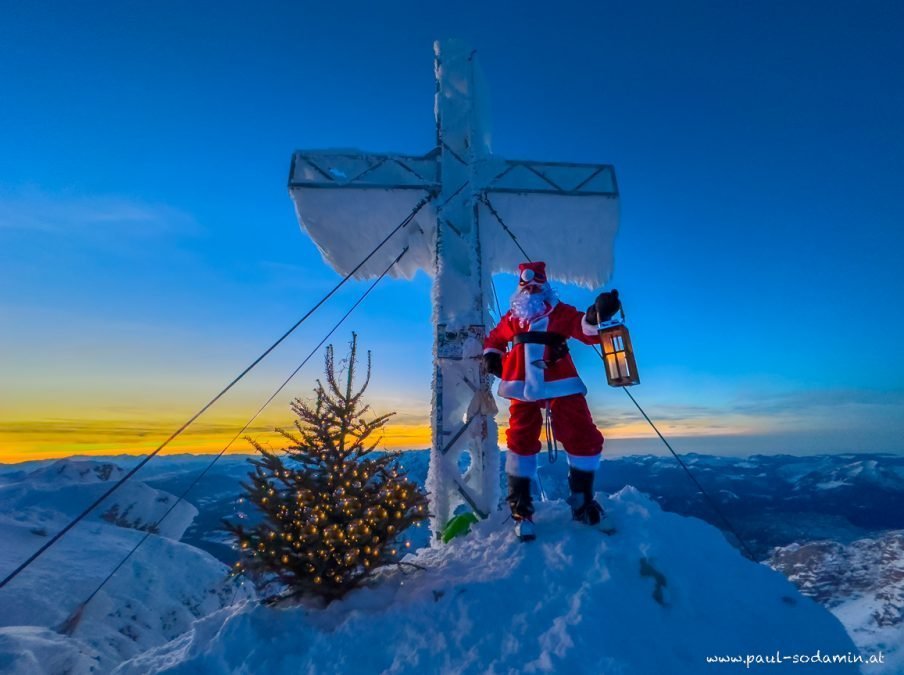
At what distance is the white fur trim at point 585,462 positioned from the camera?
322 cm

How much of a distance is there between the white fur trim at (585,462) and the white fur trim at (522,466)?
32cm

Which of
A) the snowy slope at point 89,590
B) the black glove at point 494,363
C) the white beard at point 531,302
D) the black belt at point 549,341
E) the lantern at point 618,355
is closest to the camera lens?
the lantern at point 618,355

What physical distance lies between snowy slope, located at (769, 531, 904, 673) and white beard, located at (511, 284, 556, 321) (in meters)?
3.11

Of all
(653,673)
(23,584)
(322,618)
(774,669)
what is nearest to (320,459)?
(322,618)

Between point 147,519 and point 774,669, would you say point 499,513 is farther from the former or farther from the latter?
point 147,519

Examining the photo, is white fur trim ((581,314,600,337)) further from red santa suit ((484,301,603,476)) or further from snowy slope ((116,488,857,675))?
snowy slope ((116,488,857,675))

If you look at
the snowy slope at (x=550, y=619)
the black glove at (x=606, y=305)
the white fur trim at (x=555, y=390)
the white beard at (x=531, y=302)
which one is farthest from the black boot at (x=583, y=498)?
the white beard at (x=531, y=302)

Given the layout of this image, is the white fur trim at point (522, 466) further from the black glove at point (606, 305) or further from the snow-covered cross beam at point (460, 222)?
the black glove at point (606, 305)

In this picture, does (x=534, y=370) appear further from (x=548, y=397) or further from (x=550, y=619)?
(x=550, y=619)

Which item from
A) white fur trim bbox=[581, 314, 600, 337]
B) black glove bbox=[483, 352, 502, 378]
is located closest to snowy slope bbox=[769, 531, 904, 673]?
white fur trim bbox=[581, 314, 600, 337]

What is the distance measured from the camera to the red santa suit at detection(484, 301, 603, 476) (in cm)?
328

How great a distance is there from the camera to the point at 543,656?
2201 millimetres

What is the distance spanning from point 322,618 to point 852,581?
8520 mm

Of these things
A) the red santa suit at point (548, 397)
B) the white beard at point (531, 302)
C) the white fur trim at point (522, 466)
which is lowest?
the white fur trim at point (522, 466)
